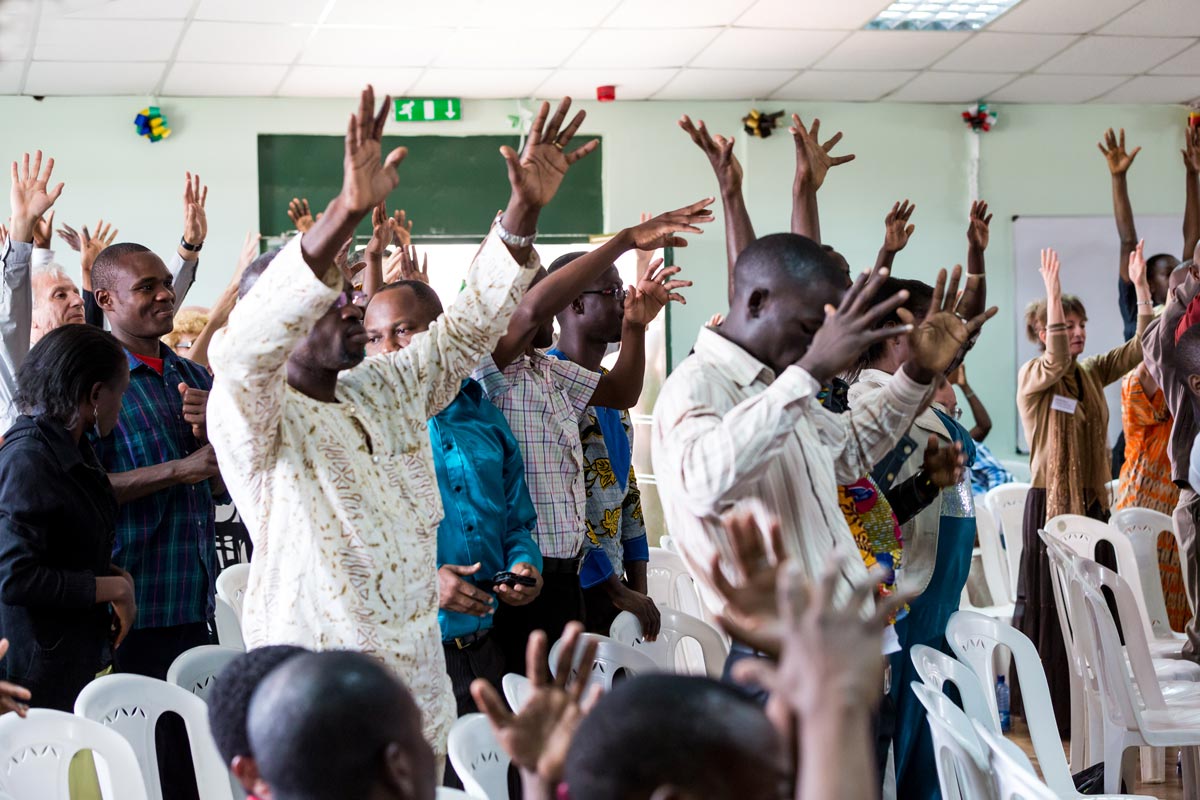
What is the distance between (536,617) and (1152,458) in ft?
10.2

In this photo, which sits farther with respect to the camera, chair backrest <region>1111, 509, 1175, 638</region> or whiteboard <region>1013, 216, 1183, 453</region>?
whiteboard <region>1013, 216, 1183, 453</region>

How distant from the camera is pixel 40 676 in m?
2.48

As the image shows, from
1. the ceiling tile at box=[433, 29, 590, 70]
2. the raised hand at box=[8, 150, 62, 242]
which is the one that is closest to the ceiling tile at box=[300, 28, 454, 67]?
the ceiling tile at box=[433, 29, 590, 70]

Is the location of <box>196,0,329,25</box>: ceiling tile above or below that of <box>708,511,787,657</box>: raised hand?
above

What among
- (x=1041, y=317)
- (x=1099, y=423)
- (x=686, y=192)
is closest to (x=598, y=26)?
(x=686, y=192)

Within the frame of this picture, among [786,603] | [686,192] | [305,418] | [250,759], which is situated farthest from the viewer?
[686,192]

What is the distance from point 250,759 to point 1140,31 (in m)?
6.55

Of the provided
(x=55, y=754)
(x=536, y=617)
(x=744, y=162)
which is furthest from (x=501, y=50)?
(x=55, y=754)

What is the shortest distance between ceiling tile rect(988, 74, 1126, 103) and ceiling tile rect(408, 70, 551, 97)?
297cm

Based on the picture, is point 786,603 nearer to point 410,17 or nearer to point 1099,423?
point 1099,423

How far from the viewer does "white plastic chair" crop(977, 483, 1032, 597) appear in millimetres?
5242

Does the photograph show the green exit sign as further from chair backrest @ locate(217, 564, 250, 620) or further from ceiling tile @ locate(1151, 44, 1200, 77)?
chair backrest @ locate(217, 564, 250, 620)

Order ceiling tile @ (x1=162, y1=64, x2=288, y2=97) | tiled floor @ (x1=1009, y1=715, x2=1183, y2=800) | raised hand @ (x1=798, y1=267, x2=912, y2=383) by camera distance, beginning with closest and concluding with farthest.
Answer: raised hand @ (x1=798, y1=267, x2=912, y2=383) < tiled floor @ (x1=1009, y1=715, x2=1183, y2=800) < ceiling tile @ (x1=162, y1=64, x2=288, y2=97)

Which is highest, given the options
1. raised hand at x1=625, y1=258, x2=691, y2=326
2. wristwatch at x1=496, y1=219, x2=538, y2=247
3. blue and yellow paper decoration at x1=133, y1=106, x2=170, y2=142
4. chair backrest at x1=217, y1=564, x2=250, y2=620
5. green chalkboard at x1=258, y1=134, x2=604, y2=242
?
blue and yellow paper decoration at x1=133, y1=106, x2=170, y2=142
